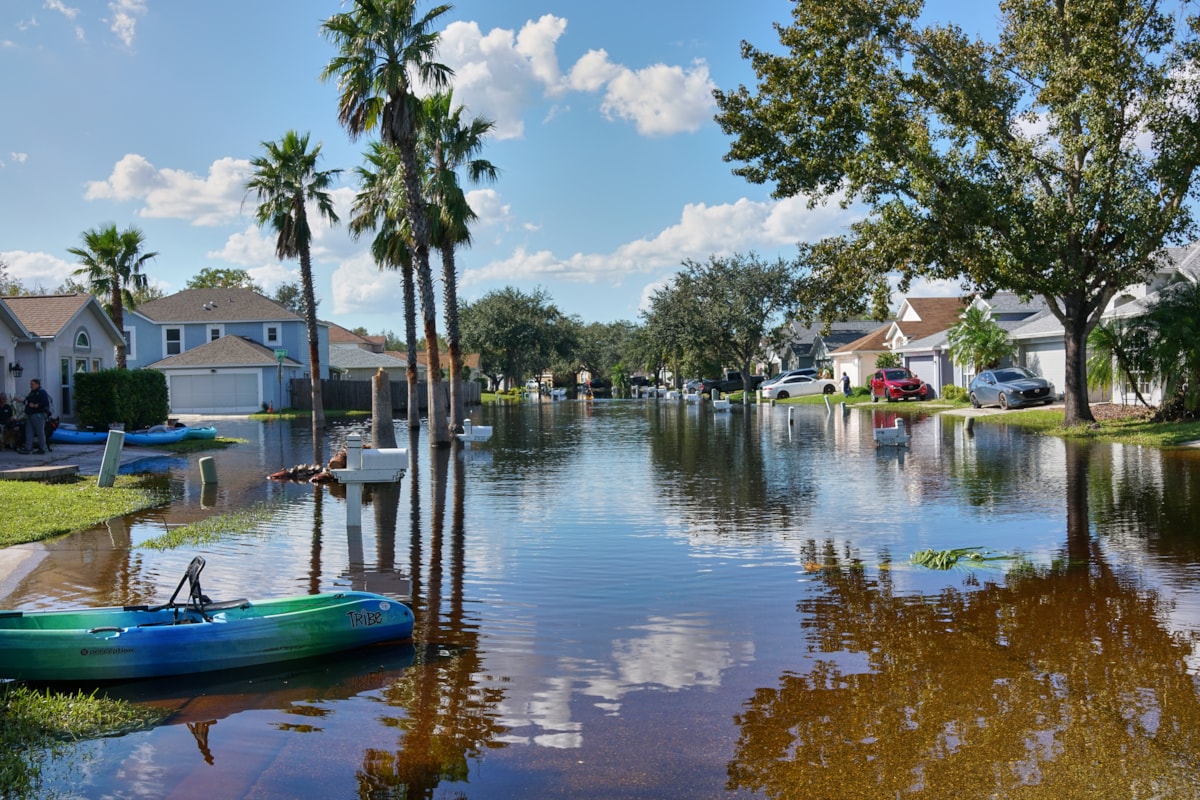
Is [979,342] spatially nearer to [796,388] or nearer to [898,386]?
[898,386]

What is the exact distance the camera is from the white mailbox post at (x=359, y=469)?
13492 mm

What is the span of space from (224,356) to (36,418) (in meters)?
31.6

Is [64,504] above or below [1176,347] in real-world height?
below

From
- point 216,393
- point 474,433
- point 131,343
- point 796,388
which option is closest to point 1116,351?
point 474,433

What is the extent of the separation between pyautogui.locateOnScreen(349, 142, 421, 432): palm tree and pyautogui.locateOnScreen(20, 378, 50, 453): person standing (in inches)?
479

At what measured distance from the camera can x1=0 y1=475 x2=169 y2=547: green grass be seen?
12969 millimetres

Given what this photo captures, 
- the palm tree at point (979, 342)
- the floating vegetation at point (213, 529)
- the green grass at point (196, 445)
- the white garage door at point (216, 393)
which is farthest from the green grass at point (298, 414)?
the floating vegetation at point (213, 529)

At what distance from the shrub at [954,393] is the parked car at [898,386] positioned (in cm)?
312

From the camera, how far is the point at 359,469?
13703 millimetres

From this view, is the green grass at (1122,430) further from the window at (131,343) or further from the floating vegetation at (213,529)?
the window at (131,343)

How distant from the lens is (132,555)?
11828 mm

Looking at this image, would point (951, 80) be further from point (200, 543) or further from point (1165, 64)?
point (200, 543)

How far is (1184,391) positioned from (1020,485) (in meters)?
11.7

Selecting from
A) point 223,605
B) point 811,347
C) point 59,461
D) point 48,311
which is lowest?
point 223,605
